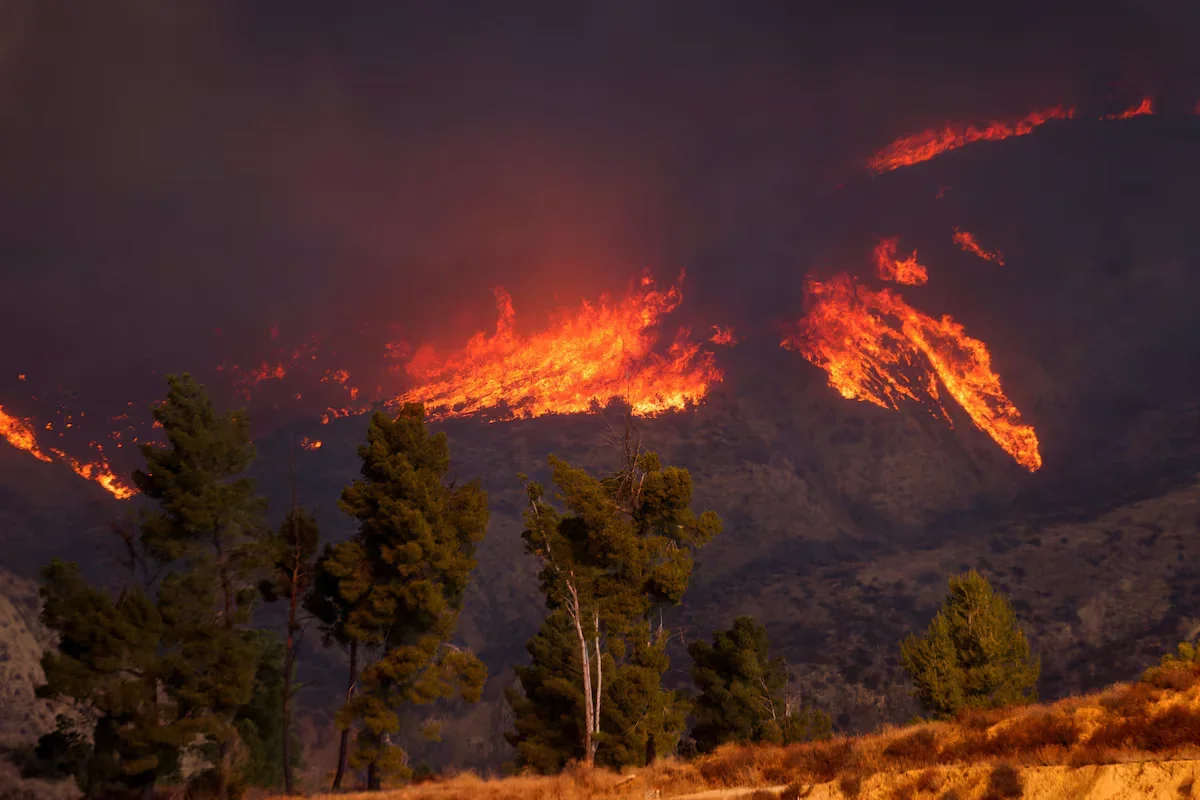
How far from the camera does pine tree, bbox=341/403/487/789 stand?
30.7 metres

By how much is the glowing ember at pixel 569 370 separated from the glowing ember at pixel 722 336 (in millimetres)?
5333

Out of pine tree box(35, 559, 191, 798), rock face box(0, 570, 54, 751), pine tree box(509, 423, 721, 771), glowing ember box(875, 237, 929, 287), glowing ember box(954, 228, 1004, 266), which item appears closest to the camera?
pine tree box(509, 423, 721, 771)

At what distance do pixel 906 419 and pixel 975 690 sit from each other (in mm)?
117355

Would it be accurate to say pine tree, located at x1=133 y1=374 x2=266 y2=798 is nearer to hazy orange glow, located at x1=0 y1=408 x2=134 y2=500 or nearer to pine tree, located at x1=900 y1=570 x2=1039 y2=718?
pine tree, located at x1=900 y1=570 x2=1039 y2=718

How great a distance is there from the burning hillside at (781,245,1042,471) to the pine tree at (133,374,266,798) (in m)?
134

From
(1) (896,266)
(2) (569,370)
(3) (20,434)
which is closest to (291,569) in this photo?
(2) (569,370)

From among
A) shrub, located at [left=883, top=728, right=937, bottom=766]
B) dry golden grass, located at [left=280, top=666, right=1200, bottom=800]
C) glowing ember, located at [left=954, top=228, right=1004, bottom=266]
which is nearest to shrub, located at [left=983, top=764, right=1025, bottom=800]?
dry golden grass, located at [left=280, top=666, right=1200, bottom=800]

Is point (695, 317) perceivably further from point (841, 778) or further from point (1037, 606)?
point (841, 778)

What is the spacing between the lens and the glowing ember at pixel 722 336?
6806 inches

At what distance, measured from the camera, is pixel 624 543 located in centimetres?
2586

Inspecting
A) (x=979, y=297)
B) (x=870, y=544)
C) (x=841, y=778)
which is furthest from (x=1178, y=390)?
(x=841, y=778)

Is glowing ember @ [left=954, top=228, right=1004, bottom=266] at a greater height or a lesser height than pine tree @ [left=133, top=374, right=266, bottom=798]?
greater

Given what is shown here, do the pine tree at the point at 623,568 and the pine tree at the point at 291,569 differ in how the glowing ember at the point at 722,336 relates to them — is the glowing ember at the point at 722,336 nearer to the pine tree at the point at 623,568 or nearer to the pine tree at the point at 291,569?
the pine tree at the point at 291,569

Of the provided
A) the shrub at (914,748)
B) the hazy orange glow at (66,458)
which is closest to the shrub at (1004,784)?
the shrub at (914,748)
